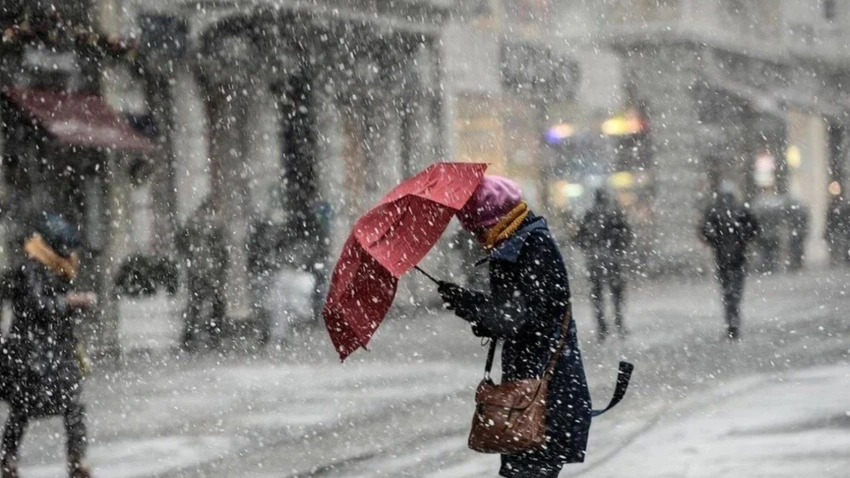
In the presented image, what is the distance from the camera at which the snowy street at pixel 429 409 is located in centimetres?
717

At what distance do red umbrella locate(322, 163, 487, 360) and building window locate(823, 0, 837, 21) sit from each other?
25.9 m

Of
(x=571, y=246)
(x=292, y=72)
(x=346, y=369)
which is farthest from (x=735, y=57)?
(x=346, y=369)

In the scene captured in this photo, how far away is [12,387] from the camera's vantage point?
6414 millimetres

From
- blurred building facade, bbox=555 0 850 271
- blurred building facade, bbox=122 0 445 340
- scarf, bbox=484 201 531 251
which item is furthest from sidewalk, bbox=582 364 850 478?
blurred building facade, bbox=555 0 850 271

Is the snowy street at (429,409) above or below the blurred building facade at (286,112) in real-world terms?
below

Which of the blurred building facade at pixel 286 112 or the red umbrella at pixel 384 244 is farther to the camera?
the blurred building facade at pixel 286 112

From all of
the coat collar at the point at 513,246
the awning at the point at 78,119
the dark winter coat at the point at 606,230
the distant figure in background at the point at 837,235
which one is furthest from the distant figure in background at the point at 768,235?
the coat collar at the point at 513,246

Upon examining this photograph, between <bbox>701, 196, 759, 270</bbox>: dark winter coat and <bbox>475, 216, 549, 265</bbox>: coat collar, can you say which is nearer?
<bbox>475, 216, 549, 265</bbox>: coat collar

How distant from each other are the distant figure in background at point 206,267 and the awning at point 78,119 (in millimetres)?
1016

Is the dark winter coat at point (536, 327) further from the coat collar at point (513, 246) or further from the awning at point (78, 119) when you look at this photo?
the awning at point (78, 119)

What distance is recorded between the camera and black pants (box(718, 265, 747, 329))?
12633 mm

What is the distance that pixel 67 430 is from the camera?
A: 21.3ft

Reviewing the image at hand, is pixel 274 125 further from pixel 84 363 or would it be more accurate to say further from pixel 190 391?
pixel 84 363

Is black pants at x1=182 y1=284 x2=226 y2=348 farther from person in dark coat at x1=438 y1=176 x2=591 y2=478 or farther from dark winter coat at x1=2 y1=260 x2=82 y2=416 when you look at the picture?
person in dark coat at x1=438 y1=176 x2=591 y2=478
